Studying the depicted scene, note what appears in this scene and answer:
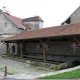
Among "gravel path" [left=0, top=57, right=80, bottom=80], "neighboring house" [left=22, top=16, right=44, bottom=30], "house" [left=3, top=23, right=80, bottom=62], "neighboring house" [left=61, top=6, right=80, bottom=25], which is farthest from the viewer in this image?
"neighboring house" [left=22, top=16, right=44, bottom=30]

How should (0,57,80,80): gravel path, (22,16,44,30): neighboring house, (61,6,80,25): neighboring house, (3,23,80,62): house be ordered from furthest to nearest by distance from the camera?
(22,16,44,30): neighboring house
(61,6,80,25): neighboring house
(3,23,80,62): house
(0,57,80,80): gravel path

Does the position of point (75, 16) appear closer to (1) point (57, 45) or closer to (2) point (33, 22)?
(1) point (57, 45)

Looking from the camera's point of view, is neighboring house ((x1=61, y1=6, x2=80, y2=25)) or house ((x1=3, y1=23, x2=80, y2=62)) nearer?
house ((x1=3, y1=23, x2=80, y2=62))

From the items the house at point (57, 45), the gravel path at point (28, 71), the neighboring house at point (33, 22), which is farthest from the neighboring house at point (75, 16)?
the neighboring house at point (33, 22)

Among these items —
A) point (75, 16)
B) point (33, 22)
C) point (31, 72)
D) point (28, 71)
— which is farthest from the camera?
point (33, 22)

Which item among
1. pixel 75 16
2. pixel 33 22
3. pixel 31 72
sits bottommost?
pixel 31 72

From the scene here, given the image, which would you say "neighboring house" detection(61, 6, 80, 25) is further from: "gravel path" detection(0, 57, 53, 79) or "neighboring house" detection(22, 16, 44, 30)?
"neighboring house" detection(22, 16, 44, 30)

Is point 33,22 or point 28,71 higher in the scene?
point 33,22

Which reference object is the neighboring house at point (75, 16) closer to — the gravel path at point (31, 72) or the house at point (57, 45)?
the house at point (57, 45)

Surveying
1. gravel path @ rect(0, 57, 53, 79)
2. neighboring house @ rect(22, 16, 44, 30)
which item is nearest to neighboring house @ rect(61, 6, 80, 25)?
gravel path @ rect(0, 57, 53, 79)

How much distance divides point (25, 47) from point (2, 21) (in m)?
13.2

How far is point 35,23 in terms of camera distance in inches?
1844

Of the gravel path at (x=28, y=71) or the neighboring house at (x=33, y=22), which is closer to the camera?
the gravel path at (x=28, y=71)

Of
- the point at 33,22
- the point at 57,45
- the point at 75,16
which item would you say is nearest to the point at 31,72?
the point at 57,45
